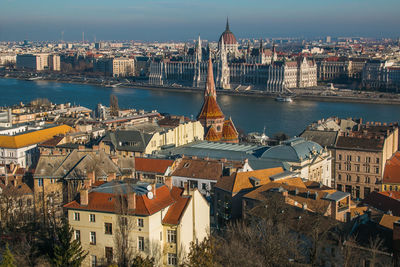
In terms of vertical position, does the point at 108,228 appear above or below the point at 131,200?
below

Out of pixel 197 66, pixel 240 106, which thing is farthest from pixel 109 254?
pixel 197 66

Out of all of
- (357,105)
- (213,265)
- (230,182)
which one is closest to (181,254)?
(213,265)

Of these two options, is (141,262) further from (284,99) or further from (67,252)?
(284,99)

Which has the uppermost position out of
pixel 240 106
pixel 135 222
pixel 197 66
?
pixel 197 66

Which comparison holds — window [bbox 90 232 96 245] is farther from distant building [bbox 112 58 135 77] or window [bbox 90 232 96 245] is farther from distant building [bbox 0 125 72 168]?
distant building [bbox 112 58 135 77]

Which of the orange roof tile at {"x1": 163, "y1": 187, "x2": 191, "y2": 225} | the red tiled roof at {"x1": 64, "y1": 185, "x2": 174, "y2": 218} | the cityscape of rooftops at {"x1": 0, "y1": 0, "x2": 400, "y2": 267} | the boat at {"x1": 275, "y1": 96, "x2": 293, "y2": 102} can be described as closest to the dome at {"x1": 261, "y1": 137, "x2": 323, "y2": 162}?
the cityscape of rooftops at {"x1": 0, "y1": 0, "x2": 400, "y2": 267}

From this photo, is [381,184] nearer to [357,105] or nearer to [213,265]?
[213,265]
